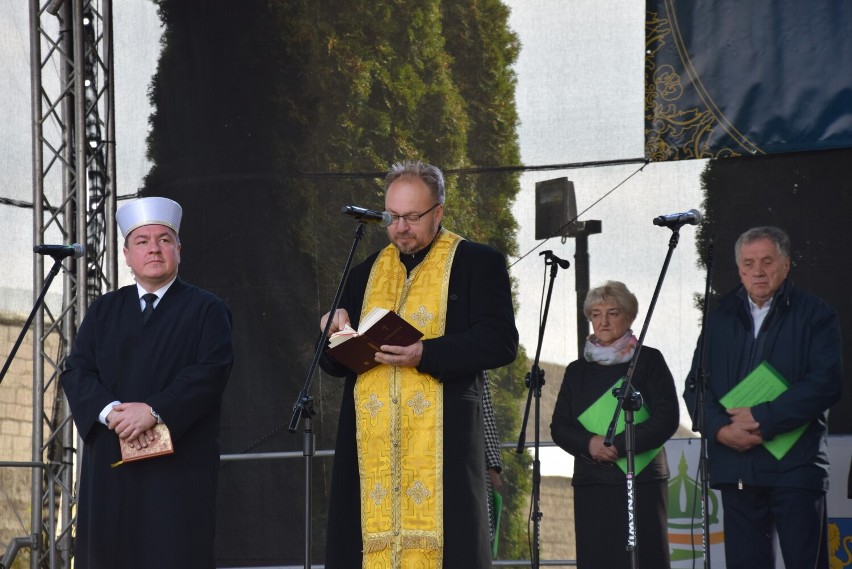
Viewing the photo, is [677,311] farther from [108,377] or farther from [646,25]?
[108,377]

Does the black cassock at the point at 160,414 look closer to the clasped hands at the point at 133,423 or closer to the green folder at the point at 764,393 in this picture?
the clasped hands at the point at 133,423

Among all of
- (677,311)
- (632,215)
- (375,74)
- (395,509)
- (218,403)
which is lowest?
(395,509)

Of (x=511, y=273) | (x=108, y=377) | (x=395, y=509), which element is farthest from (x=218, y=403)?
(x=511, y=273)


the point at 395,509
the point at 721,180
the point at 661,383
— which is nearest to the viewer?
the point at 395,509

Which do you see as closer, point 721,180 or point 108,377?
point 108,377

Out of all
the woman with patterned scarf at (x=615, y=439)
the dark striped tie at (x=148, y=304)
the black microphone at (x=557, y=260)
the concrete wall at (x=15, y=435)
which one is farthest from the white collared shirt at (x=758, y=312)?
the concrete wall at (x=15, y=435)

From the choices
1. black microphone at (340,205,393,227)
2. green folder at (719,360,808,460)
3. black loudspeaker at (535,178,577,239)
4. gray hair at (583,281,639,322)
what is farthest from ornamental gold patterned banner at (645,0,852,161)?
black microphone at (340,205,393,227)

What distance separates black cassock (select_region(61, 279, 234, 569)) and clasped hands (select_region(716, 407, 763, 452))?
178cm

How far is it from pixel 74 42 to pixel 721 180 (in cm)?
310

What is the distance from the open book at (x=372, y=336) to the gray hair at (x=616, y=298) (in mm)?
1704

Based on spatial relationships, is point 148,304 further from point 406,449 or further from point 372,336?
point 406,449

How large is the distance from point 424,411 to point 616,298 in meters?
1.64

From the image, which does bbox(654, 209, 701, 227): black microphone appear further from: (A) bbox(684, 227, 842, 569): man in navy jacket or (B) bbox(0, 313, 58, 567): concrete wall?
(B) bbox(0, 313, 58, 567): concrete wall

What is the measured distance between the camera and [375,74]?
6.27 m
